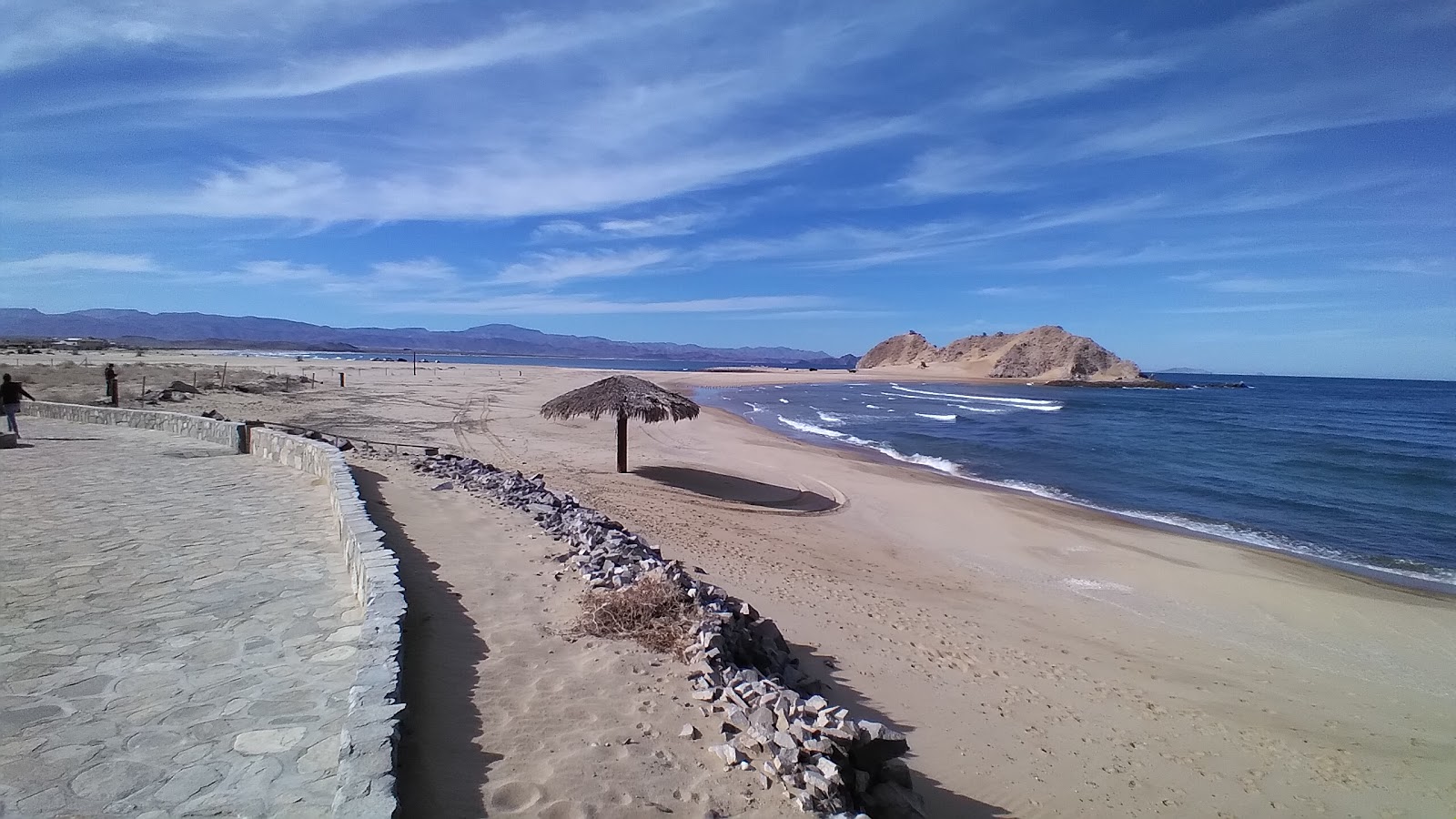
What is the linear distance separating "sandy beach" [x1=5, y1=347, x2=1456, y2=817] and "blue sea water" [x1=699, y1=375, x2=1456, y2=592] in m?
2.40

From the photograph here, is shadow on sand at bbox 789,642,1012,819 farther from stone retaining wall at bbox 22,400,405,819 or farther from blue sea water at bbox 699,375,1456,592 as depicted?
blue sea water at bbox 699,375,1456,592

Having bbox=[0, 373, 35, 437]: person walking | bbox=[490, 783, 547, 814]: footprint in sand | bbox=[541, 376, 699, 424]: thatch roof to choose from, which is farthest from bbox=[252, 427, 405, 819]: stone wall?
bbox=[0, 373, 35, 437]: person walking

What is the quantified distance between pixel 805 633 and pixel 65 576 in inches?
225

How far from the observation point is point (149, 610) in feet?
15.5

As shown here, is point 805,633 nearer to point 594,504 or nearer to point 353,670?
point 353,670

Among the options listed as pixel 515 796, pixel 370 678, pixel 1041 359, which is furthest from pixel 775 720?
pixel 1041 359

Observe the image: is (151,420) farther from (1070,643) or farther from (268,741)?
(1070,643)

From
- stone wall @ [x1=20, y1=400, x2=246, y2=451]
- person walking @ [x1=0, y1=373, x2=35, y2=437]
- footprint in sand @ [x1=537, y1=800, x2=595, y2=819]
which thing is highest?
person walking @ [x1=0, y1=373, x2=35, y2=437]

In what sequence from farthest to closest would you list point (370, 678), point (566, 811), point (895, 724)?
point (895, 724) → point (370, 678) → point (566, 811)

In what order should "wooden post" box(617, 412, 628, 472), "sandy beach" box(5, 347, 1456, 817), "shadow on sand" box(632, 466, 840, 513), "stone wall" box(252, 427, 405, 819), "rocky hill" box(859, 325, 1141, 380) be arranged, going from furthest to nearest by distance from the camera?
1. "rocky hill" box(859, 325, 1141, 380)
2. "wooden post" box(617, 412, 628, 472)
3. "shadow on sand" box(632, 466, 840, 513)
4. "sandy beach" box(5, 347, 1456, 817)
5. "stone wall" box(252, 427, 405, 819)

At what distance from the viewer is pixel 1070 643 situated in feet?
22.8

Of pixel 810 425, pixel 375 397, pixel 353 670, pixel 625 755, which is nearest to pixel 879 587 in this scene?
pixel 625 755

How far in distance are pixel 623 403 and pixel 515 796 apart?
10109 millimetres

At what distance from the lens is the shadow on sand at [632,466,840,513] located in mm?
12586
